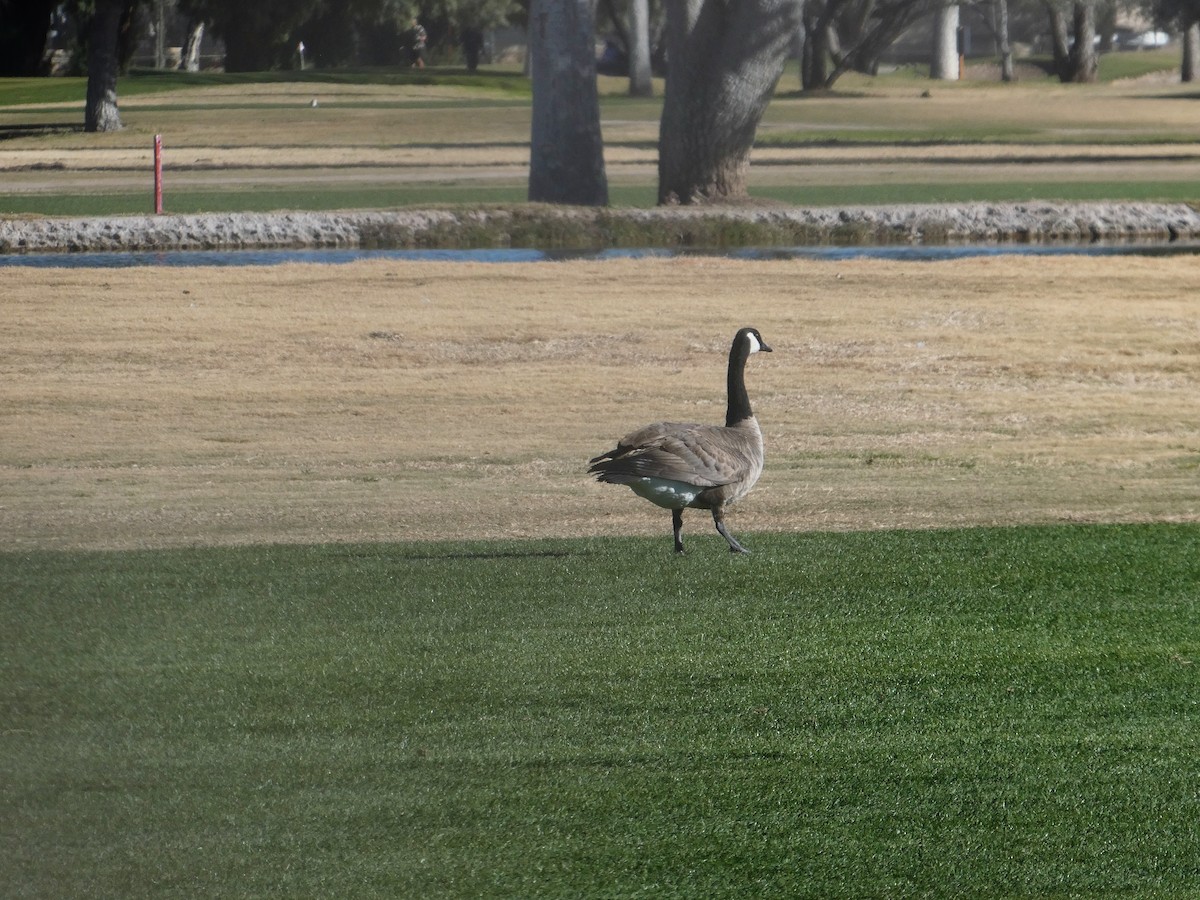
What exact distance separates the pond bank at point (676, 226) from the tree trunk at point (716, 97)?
1921 millimetres

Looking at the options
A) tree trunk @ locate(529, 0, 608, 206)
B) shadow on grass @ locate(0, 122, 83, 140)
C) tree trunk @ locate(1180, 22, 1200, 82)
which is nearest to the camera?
tree trunk @ locate(529, 0, 608, 206)

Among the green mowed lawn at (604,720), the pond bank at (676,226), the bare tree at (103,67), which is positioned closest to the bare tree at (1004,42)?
the bare tree at (103,67)

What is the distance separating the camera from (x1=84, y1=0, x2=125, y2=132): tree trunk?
44.2 metres

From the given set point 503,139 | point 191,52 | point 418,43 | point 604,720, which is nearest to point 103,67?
point 503,139

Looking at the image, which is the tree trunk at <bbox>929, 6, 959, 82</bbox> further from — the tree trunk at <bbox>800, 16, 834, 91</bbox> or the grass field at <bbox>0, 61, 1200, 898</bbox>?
the grass field at <bbox>0, 61, 1200, 898</bbox>

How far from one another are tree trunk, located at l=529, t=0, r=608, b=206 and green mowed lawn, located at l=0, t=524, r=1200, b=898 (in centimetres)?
1960

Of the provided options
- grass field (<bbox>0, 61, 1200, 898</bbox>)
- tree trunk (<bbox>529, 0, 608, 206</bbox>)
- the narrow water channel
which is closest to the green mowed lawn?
grass field (<bbox>0, 61, 1200, 898</bbox>)

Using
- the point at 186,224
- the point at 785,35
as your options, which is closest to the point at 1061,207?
the point at 785,35

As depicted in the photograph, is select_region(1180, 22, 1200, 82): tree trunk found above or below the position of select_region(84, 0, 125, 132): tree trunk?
above

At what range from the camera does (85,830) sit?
5770mm

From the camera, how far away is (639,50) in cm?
6625

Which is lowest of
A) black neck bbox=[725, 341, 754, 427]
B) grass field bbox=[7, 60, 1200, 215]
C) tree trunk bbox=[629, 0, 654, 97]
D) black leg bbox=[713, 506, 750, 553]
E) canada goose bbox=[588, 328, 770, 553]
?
black leg bbox=[713, 506, 750, 553]

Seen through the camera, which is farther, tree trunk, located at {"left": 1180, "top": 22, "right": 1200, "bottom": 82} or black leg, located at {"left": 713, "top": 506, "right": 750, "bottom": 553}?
tree trunk, located at {"left": 1180, "top": 22, "right": 1200, "bottom": 82}

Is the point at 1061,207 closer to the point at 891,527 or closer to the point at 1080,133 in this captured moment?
the point at 891,527
